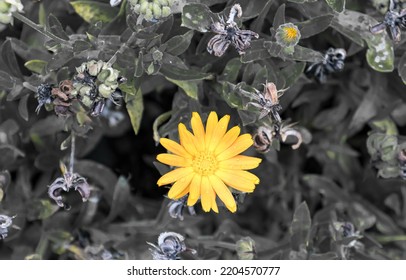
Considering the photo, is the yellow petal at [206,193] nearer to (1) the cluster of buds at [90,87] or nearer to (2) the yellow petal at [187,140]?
(2) the yellow petal at [187,140]

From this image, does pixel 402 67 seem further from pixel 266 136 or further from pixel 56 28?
pixel 56 28

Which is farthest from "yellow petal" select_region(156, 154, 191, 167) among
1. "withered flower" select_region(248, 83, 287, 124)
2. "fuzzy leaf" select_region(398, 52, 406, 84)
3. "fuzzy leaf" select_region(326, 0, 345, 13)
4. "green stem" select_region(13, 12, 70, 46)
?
"fuzzy leaf" select_region(398, 52, 406, 84)

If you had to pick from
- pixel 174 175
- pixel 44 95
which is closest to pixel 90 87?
pixel 44 95

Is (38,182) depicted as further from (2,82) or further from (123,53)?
(123,53)

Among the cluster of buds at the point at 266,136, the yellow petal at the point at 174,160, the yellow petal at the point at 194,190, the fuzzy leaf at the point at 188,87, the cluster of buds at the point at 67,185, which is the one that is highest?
the fuzzy leaf at the point at 188,87

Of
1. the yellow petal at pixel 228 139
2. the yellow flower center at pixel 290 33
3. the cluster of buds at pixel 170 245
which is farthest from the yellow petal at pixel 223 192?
the yellow flower center at pixel 290 33
